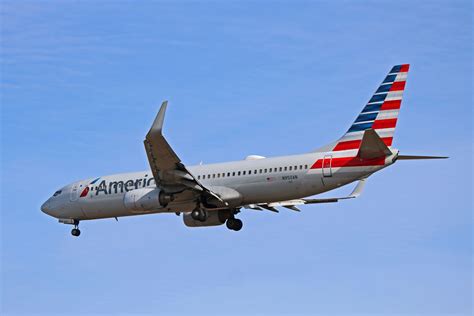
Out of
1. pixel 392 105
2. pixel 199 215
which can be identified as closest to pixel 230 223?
pixel 199 215

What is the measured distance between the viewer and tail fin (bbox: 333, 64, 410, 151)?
54.1 meters

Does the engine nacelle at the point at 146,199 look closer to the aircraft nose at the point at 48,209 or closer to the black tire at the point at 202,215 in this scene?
the black tire at the point at 202,215

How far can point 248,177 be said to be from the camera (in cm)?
5616

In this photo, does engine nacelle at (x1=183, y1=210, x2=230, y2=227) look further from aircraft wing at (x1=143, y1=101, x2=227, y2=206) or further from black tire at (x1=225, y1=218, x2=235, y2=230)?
aircraft wing at (x1=143, y1=101, x2=227, y2=206)

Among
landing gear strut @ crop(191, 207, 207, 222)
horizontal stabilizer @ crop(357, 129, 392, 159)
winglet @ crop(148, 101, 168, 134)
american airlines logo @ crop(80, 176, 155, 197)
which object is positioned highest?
american airlines logo @ crop(80, 176, 155, 197)

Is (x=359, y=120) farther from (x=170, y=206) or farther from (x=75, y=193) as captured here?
(x=75, y=193)

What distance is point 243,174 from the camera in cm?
5644

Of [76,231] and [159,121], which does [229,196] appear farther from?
[76,231]

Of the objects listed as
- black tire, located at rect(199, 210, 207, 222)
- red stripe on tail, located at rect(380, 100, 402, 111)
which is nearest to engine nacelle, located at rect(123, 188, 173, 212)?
black tire, located at rect(199, 210, 207, 222)

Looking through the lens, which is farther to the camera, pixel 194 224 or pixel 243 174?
pixel 194 224

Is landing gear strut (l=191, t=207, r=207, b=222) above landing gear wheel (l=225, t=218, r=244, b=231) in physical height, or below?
below

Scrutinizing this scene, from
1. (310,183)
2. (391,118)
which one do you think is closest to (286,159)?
(310,183)

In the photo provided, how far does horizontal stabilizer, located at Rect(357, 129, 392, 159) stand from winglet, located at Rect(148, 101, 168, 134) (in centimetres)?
942

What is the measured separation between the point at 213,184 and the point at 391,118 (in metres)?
10.1
